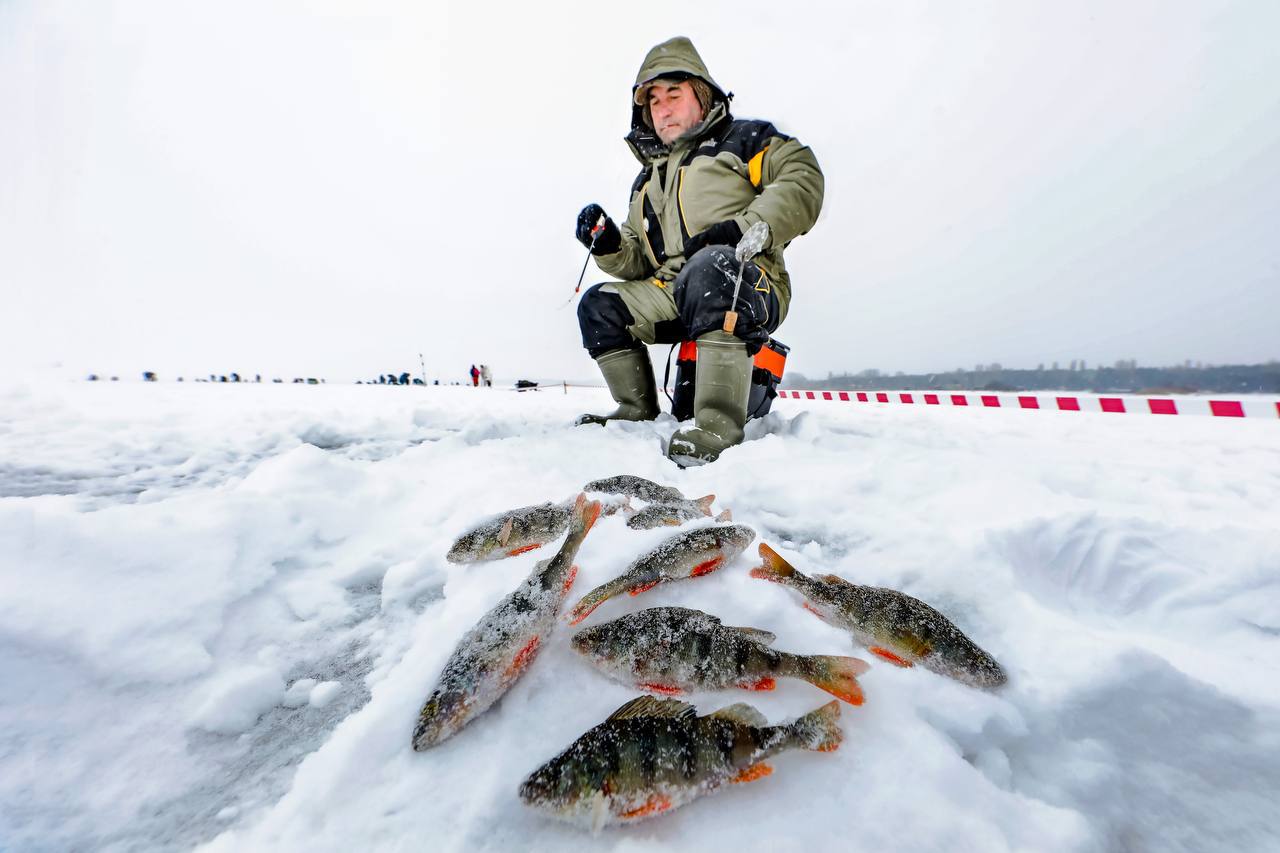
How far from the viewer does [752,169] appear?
4086 mm

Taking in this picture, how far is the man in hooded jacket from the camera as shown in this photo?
3.53m

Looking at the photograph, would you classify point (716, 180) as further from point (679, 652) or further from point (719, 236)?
point (679, 652)

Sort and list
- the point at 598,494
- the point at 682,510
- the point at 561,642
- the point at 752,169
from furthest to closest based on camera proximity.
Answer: the point at 752,169 < the point at 598,494 < the point at 682,510 < the point at 561,642

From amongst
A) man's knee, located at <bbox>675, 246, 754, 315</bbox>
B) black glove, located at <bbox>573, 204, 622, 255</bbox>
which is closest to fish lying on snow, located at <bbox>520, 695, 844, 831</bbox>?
man's knee, located at <bbox>675, 246, 754, 315</bbox>

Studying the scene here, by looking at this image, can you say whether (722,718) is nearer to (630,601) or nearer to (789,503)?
(630,601)

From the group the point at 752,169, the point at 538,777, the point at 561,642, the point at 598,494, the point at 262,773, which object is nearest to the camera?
the point at 538,777

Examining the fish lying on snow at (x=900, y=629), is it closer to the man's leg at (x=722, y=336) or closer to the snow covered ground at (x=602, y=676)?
the snow covered ground at (x=602, y=676)

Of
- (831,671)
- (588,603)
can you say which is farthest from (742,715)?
(588,603)

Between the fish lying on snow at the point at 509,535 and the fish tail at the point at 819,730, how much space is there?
1.12m

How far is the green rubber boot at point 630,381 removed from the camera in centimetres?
492

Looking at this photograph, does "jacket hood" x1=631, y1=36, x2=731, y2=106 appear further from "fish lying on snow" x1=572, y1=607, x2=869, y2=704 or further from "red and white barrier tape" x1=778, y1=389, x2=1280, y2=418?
"red and white barrier tape" x1=778, y1=389, x2=1280, y2=418

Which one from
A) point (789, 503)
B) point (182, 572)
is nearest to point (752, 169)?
point (789, 503)

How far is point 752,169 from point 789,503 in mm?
3141

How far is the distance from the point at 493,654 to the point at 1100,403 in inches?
336
